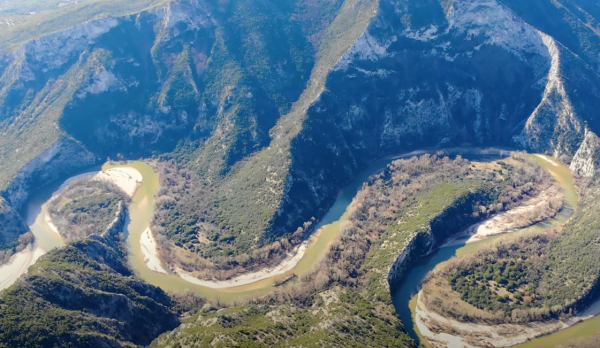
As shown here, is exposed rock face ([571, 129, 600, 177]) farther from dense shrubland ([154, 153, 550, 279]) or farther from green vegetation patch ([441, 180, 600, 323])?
green vegetation patch ([441, 180, 600, 323])

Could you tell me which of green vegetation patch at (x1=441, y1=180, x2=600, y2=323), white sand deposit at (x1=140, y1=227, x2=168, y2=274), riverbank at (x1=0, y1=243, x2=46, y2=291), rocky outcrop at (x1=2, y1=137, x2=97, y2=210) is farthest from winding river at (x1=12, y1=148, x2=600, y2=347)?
green vegetation patch at (x1=441, y1=180, x2=600, y2=323)

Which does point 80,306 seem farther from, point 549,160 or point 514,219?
point 549,160

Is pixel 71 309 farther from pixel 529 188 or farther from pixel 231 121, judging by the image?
pixel 529 188

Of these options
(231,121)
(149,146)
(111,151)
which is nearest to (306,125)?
(231,121)

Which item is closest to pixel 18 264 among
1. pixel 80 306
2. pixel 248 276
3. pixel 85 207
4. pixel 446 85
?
pixel 85 207

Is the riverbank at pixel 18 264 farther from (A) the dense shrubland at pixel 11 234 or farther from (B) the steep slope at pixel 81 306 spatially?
(B) the steep slope at pixel 81 306
